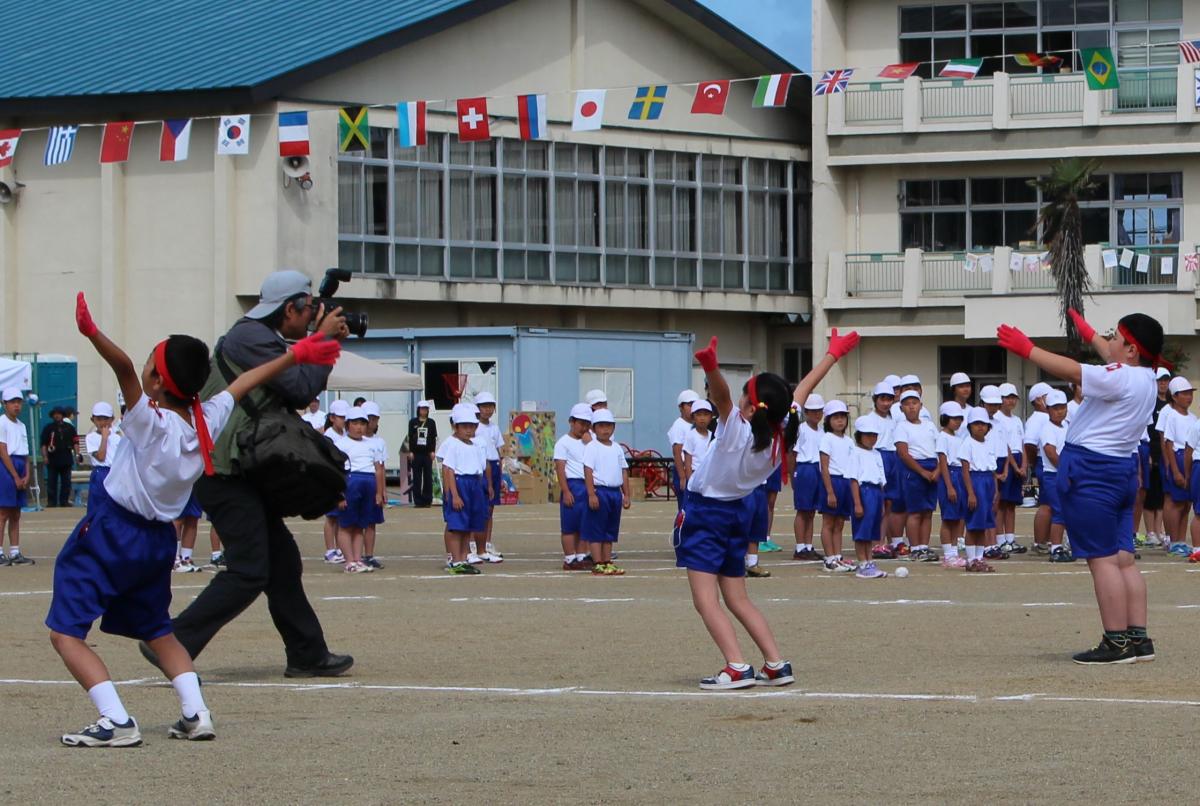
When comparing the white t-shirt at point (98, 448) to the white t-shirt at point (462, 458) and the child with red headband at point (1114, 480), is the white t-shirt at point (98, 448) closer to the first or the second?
the white t-shirt at point (462, 458)

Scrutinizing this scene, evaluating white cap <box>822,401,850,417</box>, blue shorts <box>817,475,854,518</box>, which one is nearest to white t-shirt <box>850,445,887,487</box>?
blue shorts <box>817,475,854,518</box>

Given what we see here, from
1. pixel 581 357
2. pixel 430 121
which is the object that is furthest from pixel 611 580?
pixel 430 121

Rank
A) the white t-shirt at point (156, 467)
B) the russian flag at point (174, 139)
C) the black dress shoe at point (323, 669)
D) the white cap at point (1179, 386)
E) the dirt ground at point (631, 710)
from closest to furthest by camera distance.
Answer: the dirt ground at point (631, 710) < the white t-shirt at point (156, 467) < the black dress shoe at point (323, 669) < the white cap at point (1179, 386) < the russian flag at point (174, 139)

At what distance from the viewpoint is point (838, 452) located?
64.2 feet

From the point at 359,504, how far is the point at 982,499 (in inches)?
234

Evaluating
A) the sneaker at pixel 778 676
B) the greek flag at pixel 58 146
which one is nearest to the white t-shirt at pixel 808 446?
the sneaker at pixel 778 676

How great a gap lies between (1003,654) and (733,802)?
4872 millimetres

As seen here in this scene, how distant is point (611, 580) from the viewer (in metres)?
18.3

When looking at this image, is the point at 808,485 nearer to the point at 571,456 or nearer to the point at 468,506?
the point at 571,456

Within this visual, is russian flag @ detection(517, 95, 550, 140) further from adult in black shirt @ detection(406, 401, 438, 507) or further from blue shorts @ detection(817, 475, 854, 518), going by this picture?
blue shorts @ detection(817, 475, 854, 518)

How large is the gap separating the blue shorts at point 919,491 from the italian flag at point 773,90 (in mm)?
10588

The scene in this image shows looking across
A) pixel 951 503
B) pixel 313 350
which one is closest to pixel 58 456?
pixel 951 503

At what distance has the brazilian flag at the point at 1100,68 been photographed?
2708 centimetres

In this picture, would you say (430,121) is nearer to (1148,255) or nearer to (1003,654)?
(1148,255)
